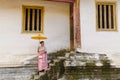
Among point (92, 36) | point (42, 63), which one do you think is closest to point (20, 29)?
point (42, 63)

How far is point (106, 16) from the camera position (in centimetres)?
1248

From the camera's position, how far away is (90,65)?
9344 millimetres

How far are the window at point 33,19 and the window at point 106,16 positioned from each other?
115 inches

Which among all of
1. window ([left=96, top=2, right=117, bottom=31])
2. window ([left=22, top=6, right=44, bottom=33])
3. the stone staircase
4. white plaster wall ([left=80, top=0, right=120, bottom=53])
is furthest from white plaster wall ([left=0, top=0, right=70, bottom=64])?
the stone staircase

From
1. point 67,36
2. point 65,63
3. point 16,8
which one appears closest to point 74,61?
point 65,63

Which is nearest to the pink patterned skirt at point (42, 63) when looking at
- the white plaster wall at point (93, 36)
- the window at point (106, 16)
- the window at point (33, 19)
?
the white plaster wall at point (93, 36)

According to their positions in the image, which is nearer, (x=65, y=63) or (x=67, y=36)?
(x=65, y=63)

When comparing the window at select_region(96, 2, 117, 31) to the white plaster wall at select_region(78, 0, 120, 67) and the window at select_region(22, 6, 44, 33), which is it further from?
the window at select_region(22, 6, 44, 33)

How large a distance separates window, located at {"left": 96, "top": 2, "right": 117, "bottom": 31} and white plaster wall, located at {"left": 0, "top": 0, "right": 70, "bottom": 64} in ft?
5.71

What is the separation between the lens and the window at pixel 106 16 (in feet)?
40.3

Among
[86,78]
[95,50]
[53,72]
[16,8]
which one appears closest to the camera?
[86,78]

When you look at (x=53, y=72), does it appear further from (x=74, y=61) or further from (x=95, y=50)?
(x=95, y=50)

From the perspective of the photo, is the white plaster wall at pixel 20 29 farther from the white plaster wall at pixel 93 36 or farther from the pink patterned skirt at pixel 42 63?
the pink patterned skirt at pixel 42 63

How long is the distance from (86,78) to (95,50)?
2.96 m
